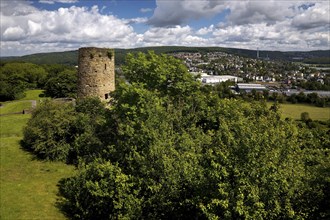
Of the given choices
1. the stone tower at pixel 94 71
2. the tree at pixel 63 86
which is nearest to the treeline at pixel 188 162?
the stone tower at pixel 94 71

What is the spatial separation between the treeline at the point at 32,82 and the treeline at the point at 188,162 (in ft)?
119

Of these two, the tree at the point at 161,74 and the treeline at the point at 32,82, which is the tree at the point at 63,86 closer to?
the treeline at the point at 32,82

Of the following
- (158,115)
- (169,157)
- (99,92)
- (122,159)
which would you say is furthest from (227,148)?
(99,92)

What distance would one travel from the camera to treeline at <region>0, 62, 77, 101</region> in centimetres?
5659

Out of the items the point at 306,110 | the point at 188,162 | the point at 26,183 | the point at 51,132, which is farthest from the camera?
the point at 306,110

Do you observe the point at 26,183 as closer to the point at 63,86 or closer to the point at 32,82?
the point at 63,86

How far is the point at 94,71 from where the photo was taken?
25.4 m

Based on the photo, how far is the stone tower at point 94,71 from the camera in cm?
2523

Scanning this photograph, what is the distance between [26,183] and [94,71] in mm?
10473

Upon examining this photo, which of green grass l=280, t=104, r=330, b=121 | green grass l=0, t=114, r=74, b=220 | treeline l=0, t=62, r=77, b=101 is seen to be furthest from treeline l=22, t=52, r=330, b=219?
green grass l=280, t=104, r=330, b=121

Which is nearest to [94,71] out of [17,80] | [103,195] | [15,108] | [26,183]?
[26,183]

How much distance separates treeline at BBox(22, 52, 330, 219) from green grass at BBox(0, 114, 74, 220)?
3.13 ft

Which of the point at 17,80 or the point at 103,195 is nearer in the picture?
the point at 103,195

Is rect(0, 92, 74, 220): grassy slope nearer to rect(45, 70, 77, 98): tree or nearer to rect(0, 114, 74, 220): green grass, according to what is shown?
rect(0, 114, 74, 220): green grass
